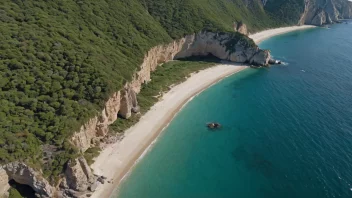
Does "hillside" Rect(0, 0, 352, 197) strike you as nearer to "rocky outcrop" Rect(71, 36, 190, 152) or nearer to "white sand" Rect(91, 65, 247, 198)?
"rocky outcrop" Rect(71, 36, 190, 152)

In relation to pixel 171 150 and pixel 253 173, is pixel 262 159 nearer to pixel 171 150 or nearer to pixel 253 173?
pixel 253 173

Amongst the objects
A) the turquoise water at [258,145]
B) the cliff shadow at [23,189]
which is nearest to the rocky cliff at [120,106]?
the cliff shadow at [23,189]

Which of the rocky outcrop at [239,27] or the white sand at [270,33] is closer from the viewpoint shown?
the rocky outcrop at [239,27]

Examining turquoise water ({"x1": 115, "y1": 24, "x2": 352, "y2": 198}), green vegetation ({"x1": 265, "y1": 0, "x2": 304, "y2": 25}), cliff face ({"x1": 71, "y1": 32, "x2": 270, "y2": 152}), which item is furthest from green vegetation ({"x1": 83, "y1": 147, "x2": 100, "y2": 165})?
green vegetation ({"x1": 265, "y1": 0, "x2": 304, "y2": 25})

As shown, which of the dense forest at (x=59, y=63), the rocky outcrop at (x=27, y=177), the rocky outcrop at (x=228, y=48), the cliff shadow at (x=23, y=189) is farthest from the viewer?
the rocky outcrop at (x=228, y=48)

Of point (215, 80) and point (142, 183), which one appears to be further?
point (215, 80)

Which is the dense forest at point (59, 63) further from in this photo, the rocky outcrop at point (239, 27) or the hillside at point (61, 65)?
the rocky outcrop at point (239, 27)

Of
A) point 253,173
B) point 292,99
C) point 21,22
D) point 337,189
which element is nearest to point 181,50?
point 292,99
